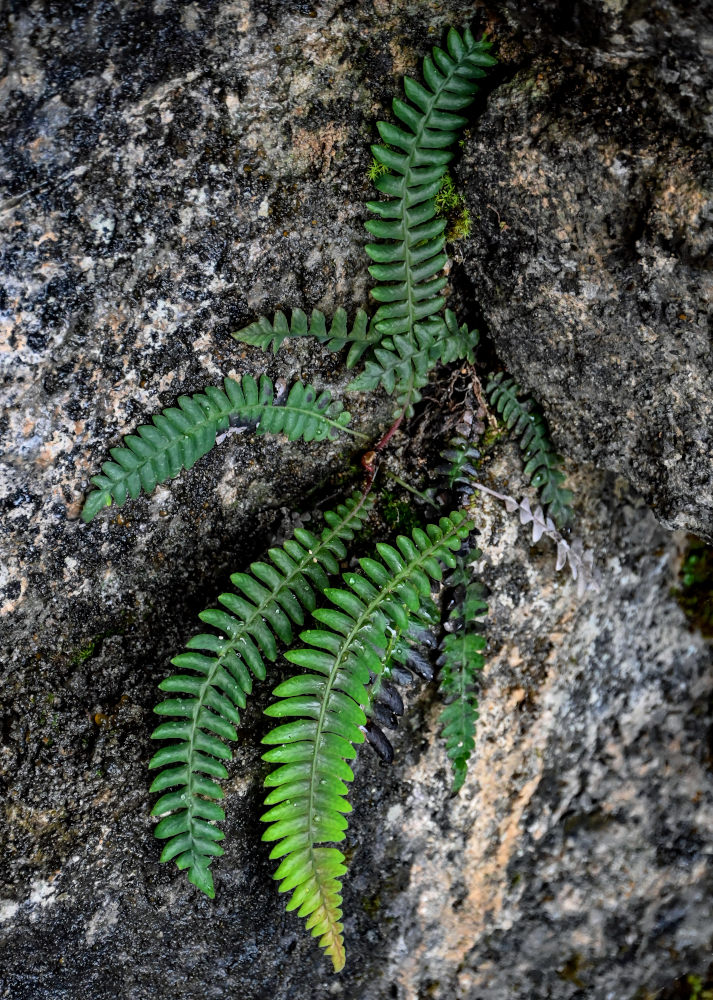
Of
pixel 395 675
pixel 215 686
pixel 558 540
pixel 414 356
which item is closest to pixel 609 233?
pixel 414 356

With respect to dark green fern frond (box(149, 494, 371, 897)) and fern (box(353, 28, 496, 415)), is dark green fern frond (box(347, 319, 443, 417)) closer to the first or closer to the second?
fern (box(353, 28, 496, 415))

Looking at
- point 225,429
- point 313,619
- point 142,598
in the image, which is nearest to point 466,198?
point 225,429

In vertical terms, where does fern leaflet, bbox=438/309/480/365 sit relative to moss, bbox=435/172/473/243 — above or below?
below

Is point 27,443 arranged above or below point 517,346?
below

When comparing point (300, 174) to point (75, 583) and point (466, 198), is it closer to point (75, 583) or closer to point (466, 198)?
point (466, 198)

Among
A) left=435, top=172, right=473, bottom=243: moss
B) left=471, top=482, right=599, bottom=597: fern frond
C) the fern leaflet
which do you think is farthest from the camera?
left=471, top=482, right=599, bottom=597: fern frond

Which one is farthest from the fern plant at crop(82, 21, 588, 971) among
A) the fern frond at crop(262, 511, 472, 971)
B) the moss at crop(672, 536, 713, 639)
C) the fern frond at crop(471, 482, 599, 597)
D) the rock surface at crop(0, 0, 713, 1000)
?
the moss at crop(672, 536, 713, 639)
